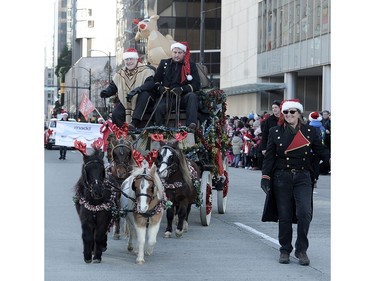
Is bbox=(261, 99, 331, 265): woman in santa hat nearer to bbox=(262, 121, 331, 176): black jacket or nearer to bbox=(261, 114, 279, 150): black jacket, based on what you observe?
bbox=(262, 121, 331, 176): black jacket

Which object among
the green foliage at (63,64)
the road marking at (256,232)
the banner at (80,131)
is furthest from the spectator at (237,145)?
the green foliage at (63,64)

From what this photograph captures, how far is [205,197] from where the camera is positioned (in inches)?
576

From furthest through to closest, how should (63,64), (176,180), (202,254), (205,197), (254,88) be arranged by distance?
(63,64)
(254,88)
(205,197)
(176,180)
(202,254)

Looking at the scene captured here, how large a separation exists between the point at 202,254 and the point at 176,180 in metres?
1.62

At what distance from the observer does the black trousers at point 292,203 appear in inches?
453

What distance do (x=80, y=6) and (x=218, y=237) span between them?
492 feet

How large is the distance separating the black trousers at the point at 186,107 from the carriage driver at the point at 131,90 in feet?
0.76

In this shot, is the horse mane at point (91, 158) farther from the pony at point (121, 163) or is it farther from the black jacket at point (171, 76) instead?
the black jacket at point (171, 76)

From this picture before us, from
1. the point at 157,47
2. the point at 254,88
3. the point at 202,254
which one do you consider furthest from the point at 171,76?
the point at 254,88

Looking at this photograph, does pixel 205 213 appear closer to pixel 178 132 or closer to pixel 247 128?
pixel 178 132

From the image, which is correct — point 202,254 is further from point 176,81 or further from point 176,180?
point 176,81

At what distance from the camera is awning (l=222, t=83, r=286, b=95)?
48.5 metres

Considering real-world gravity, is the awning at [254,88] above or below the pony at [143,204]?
above
